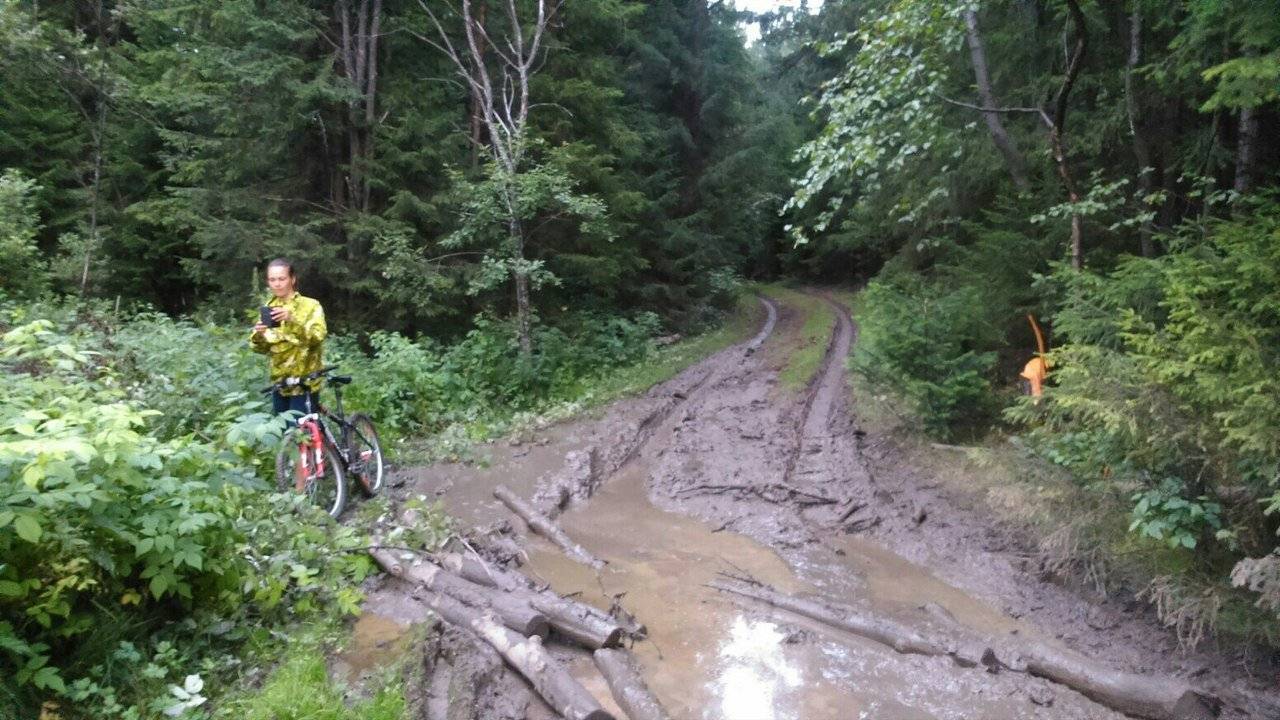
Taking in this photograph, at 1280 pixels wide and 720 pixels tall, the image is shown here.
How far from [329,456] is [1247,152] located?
30.9 feet

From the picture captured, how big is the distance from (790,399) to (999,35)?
6.40 m

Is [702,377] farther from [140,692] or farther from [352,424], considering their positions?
[140,692]

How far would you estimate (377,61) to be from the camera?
14852 millimetres

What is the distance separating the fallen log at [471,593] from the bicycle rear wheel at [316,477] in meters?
0.97

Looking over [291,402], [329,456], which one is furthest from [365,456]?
[291,402]

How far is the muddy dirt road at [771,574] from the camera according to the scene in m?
4.93

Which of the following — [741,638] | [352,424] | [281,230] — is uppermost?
[281,230]

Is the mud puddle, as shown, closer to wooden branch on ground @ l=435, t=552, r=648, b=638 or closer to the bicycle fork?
wooden branch on ground @ l=435, t=552, r=648, b=638

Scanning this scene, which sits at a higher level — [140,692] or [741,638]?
[140,692]

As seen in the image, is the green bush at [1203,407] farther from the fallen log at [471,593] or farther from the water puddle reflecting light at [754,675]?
the fallen log at [471,593]

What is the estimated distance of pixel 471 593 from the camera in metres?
5.39

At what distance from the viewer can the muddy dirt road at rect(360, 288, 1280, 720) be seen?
493 cm

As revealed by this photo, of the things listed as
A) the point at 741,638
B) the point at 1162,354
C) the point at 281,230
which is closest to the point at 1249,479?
the point at 1162,354

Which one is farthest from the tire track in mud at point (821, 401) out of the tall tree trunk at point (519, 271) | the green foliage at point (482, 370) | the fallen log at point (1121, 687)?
the tall tree trunk at point (519, 271)
